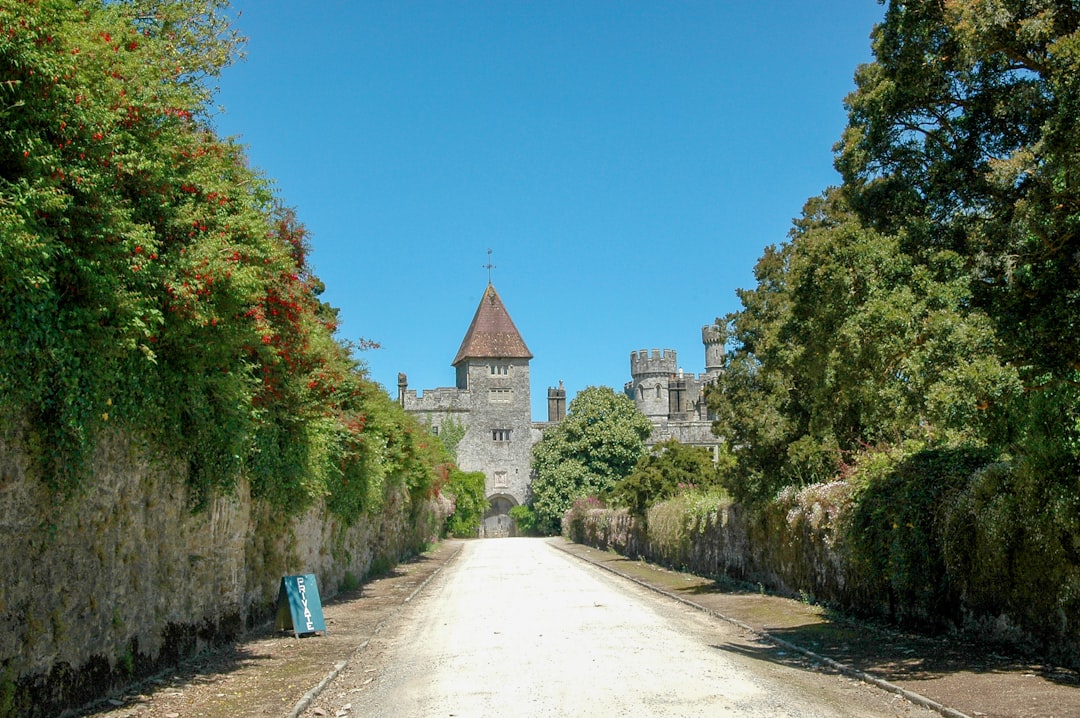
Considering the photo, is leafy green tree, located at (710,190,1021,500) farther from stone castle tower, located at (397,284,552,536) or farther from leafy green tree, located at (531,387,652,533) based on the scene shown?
stone castle tower, located at (397,284,552,536)

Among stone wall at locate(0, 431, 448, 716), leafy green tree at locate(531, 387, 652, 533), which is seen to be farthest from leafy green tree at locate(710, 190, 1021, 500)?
leafy green tree at locate(531, 387, 652, 533)

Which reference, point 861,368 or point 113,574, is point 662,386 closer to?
point 861,368

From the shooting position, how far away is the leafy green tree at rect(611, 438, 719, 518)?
36188mm

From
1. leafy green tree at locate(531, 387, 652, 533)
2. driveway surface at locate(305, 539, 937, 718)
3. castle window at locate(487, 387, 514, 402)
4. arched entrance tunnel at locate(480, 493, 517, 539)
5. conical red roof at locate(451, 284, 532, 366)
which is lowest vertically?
driveway surface at locate(305, 539, 937, 718)

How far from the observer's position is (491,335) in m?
84.1

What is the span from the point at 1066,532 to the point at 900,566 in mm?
3582

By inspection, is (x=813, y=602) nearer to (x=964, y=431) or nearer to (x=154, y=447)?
(x=964, y=431)

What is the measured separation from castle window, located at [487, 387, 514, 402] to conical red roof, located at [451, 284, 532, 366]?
281 centimetres

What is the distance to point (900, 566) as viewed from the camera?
13.0m

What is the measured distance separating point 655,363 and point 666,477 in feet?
217

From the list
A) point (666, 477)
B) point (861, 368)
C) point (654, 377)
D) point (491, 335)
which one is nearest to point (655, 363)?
point (654, 377)

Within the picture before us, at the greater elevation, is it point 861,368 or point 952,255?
point 952,255

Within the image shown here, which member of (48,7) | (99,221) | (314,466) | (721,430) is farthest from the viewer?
(721,430)

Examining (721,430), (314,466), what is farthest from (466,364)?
(314,466)
